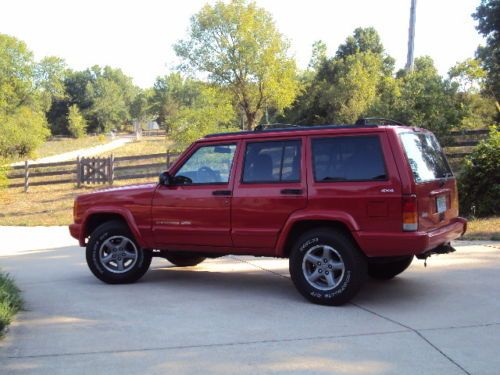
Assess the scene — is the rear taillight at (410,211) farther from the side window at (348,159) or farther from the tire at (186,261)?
the tire at (186,261)

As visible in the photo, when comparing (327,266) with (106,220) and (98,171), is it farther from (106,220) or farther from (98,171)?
(98,171)

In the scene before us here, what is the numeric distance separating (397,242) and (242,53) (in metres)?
18.7

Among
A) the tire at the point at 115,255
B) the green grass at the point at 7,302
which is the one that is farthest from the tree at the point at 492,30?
the green grass at the point at 7,302

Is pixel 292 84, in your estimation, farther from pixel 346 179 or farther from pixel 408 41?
pixel 346 179

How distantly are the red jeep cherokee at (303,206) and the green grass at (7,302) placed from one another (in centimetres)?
115

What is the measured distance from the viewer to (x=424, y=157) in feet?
20.6

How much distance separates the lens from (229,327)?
5.43m

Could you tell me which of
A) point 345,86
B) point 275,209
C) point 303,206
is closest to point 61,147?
point 345,86

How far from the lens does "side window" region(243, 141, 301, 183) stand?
6.35 metres

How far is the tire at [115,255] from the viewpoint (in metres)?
7.43

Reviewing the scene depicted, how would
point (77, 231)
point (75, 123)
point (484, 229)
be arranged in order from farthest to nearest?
point (75, 123) → point (484, 229) → point (77, 231)

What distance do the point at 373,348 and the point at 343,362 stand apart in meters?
0.42

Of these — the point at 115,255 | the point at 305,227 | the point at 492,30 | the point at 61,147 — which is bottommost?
the point at 115,255

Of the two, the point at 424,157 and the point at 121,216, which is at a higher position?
the point at 424,157
